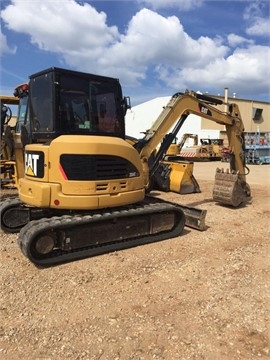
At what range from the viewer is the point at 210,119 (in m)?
8.66

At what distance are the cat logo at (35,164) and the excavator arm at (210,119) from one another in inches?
82.6

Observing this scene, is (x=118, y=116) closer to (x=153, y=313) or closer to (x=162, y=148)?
(x=162, y=148)

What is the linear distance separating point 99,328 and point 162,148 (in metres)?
4.66

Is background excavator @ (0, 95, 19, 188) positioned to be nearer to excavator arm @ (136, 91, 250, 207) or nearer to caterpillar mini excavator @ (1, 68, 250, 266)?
caterpillar mini excavator @ (1, 68, 250, 266)

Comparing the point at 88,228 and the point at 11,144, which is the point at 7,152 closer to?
the point at 11,144

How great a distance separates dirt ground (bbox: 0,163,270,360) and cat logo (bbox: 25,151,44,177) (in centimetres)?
127

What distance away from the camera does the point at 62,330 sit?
3541 mm

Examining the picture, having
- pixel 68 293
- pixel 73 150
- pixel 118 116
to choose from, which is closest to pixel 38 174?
pixel 73 150

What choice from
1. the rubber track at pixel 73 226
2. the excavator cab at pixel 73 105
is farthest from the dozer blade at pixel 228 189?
the excavator cab at pixel 73 105

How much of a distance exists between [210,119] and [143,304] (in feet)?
18.5

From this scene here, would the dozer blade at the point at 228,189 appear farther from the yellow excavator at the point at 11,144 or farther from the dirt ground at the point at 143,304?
the yellow excavator at the point at 11,144

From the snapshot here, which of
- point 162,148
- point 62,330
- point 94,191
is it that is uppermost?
point 162,148

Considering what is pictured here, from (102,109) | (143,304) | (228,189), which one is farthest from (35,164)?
(228,189)

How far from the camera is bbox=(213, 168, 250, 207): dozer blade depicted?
8.75 m
